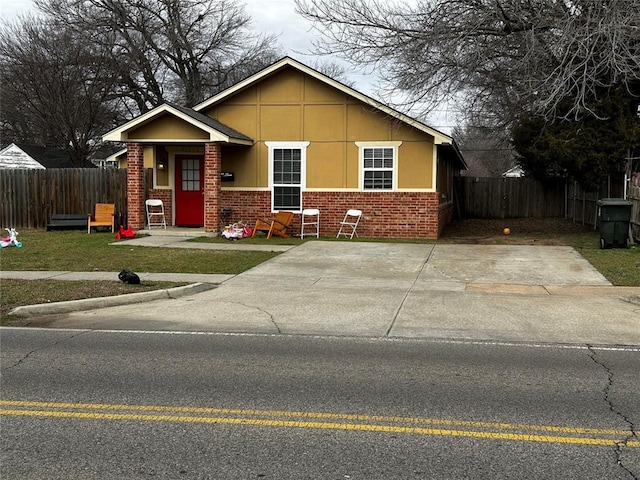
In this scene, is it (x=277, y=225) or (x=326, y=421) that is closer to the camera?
(x=326, y=421)

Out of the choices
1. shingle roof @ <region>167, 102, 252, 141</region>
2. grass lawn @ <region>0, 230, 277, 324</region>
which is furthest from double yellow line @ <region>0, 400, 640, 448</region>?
shingle roof @ <region>167, 102, 252, 141</region>

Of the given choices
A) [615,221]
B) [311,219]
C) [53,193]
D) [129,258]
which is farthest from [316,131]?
[53,193]

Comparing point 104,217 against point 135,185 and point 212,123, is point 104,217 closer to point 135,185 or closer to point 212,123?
point 135,185

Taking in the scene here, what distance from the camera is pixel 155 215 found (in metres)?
21.1

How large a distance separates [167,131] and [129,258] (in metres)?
6.18

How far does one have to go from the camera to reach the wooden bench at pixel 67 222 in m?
21.1

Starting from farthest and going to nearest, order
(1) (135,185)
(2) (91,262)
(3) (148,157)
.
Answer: (3) (148,157) < (1) (135,185) < (2) (91,262)

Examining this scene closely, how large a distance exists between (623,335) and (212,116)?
1574 cm

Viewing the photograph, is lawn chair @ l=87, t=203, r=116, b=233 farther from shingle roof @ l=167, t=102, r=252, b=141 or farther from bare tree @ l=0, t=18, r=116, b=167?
bare tree @ l=0, t=18, r=116, b=167

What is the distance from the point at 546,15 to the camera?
17.8m

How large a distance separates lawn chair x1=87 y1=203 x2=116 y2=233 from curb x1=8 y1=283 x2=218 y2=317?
10.4m

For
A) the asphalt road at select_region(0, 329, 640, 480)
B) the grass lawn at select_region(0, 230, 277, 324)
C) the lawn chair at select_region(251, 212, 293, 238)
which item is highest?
the lawn chair at select_region(251, 212, 293, 238)

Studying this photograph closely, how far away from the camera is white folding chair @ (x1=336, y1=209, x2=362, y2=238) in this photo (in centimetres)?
1994

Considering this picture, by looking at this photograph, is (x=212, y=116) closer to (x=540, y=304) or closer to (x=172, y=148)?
(x=172, y=148)
